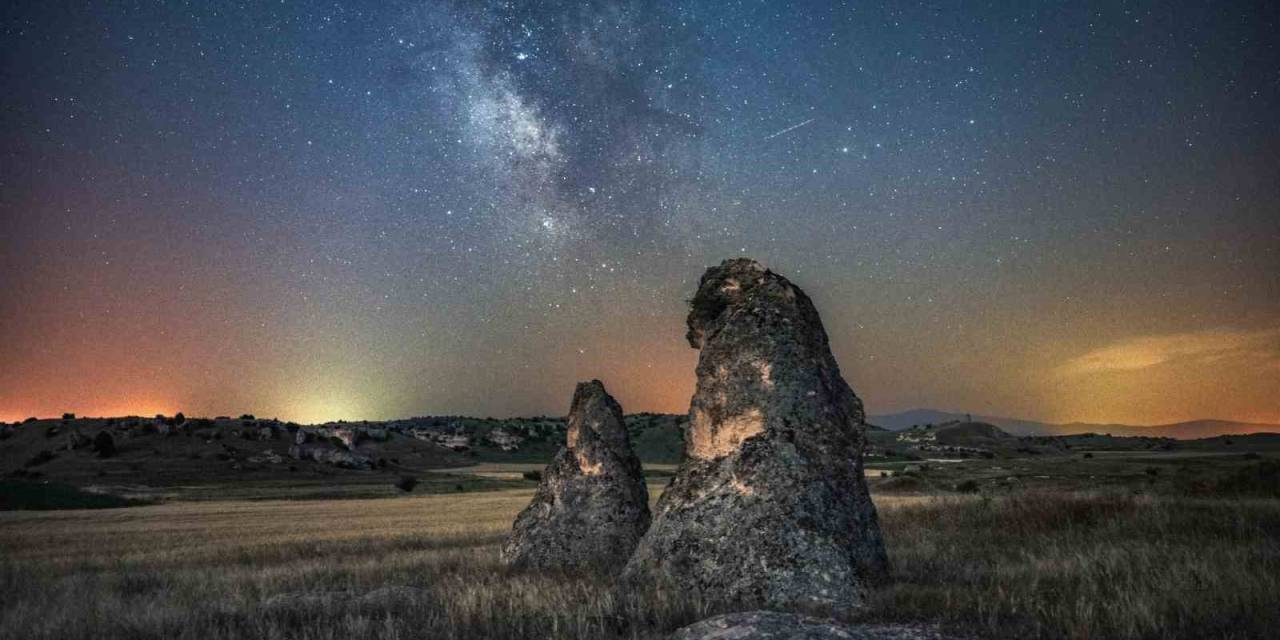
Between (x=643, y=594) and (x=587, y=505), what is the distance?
23.3ft

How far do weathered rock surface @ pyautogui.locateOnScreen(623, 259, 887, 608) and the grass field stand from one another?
0.97 meters

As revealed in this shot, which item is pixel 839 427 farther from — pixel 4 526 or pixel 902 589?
pixel 4 526

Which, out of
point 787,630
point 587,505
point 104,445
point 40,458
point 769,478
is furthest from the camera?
point 104,445

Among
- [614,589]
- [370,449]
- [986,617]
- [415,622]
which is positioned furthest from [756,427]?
[370,449]

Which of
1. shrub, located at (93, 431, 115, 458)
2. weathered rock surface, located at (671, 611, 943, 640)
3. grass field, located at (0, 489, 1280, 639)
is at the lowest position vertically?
grass field, located at (0, 489, 1280, 639)

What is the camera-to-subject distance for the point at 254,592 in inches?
535

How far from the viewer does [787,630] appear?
21.1ft

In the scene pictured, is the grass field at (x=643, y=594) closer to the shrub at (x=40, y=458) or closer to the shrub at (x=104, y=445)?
the shrub at (x=104, y=445)

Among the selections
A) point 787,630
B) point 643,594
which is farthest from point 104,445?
point 787,630

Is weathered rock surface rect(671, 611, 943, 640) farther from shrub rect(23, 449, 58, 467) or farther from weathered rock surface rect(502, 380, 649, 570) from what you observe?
shrub rect(23, 449, 58, 467)

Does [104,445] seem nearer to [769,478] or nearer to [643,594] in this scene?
[643,594]

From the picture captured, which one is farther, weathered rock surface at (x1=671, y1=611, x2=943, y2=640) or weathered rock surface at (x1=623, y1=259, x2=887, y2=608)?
weathered rock surface at (x1=623, y1=259, x2=887, y2=608)

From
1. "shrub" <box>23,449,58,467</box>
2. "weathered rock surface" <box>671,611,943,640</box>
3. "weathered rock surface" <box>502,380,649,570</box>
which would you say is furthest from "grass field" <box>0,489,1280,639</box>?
"shrub" <box>23,449,58,467</box>

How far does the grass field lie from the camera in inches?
323
